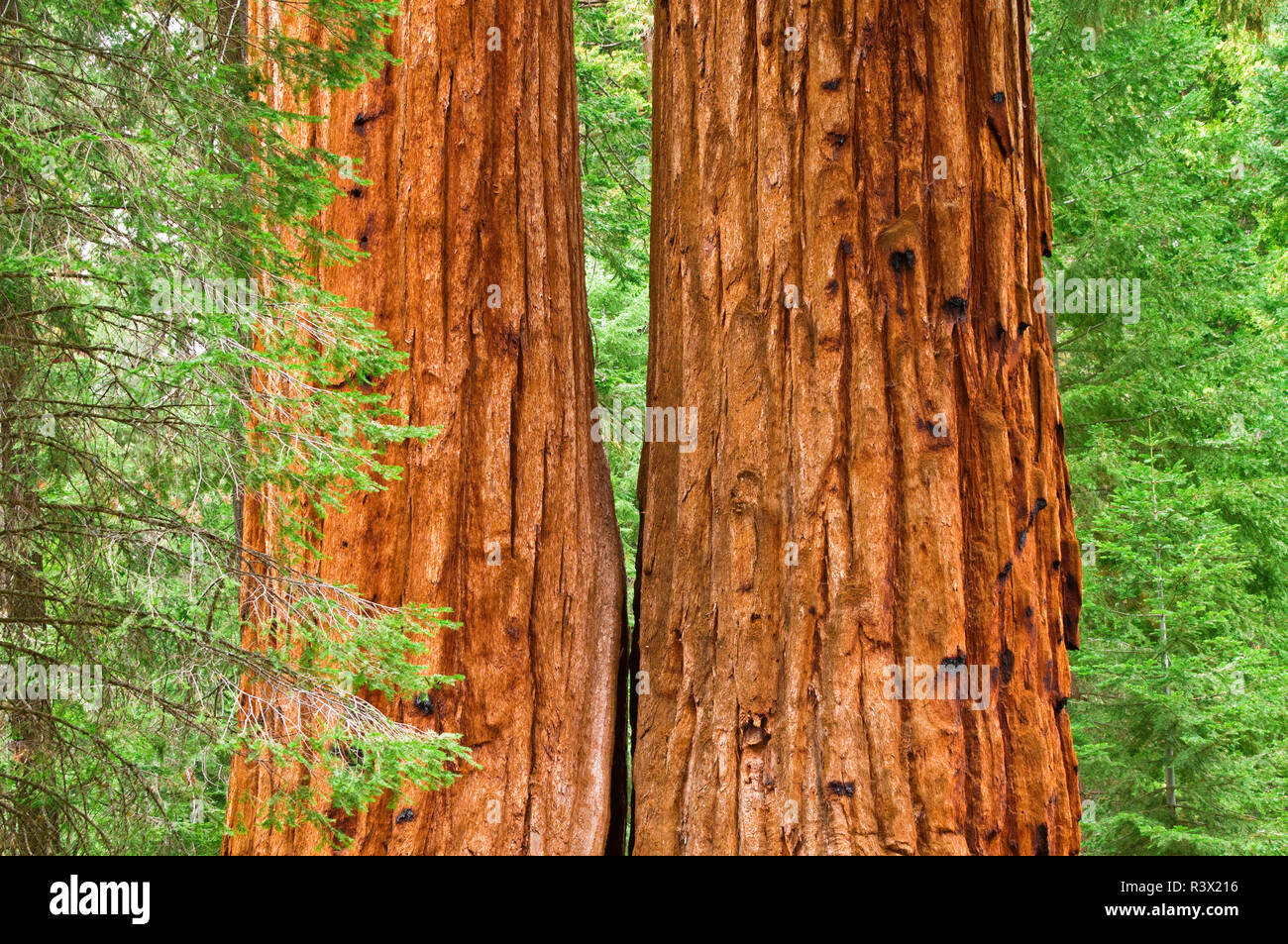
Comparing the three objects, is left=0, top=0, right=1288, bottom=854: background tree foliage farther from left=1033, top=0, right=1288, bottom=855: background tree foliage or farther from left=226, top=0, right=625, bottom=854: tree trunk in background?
left=1033, top=0, right=1288, bottom=855: background tree foliage

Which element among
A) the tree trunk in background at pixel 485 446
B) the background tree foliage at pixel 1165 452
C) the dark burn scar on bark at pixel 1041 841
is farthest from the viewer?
the background tree foliage at pixel 1165 452

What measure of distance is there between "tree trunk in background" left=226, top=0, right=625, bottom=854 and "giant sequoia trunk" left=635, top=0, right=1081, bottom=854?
27cm

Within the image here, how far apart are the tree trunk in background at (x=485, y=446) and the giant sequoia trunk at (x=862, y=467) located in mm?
273

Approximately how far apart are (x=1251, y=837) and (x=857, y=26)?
20.1 feet

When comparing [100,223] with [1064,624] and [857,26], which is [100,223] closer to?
[857,26]

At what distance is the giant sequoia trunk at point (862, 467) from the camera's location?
3.22m

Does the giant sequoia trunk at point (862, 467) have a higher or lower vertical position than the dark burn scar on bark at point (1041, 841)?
higher

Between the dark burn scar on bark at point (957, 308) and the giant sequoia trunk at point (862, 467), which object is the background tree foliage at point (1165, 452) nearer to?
the giant sequoia trunk at point (862, 467)

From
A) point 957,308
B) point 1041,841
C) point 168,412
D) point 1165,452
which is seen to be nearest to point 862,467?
point 957,308

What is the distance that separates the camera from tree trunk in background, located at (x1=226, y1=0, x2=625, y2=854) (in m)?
3.54

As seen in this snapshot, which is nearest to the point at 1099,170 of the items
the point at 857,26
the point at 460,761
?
the point at 857,26

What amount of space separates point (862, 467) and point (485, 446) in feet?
4.01

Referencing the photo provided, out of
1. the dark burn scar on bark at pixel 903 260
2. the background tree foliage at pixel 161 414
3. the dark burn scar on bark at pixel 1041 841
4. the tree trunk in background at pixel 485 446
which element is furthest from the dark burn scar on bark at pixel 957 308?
the background tree foliage at pixel 161 414

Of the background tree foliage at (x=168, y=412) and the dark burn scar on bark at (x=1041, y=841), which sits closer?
the background tree foliage at (x=168, y=412)
